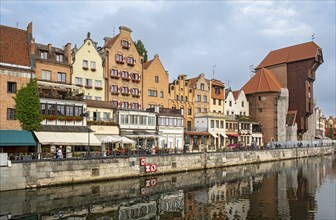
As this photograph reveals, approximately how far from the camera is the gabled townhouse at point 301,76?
85.2 m

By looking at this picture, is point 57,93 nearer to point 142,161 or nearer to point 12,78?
point 12,78

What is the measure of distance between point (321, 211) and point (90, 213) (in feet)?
57.2

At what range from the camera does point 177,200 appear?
28.0 meters

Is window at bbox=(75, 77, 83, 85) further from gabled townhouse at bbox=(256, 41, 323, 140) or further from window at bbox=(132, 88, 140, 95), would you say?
gabled townhouse at bbox=(256, 41, 323, 140)

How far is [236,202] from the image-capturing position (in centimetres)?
2764

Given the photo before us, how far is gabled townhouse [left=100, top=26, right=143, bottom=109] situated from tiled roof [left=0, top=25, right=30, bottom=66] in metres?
13.6

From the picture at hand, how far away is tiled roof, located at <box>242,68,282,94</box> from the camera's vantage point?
8331 centimetres

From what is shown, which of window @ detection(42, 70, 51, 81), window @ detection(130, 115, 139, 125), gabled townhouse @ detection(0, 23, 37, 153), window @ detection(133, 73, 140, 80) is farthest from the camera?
window @ detection(133, 73, 140, 80)

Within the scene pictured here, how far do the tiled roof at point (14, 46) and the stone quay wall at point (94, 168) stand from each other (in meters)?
14.4

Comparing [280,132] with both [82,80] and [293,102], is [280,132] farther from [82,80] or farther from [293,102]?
[82,80]

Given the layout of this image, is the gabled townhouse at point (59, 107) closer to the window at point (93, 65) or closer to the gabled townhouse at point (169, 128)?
the window at point (93, 65)

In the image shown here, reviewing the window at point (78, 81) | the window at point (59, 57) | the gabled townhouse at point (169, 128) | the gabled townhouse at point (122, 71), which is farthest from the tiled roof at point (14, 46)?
the gabled townhouse at point (169, 128)

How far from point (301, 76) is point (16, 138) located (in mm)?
74698

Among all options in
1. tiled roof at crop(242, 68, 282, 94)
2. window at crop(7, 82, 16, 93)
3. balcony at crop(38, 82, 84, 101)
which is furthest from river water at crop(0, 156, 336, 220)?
tiled roof at crop(242, 68, 282, 94)
